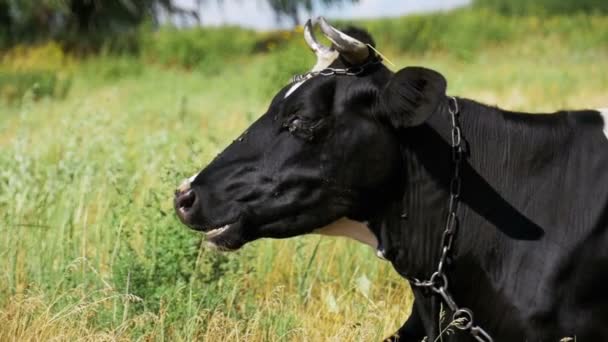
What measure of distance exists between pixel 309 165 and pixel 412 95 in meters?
0.41

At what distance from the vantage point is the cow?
3225 mm

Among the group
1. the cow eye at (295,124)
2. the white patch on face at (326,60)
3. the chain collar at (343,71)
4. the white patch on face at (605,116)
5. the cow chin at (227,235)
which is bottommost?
the cow chin at (227,235)

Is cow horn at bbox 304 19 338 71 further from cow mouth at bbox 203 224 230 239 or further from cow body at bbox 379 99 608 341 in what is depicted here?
cow mouth at bbox 203 224 230 239

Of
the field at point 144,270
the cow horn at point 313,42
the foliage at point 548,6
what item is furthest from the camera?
the foliage at point 548,6

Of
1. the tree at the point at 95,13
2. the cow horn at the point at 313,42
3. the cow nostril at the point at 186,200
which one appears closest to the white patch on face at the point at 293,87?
the cow horn at the point at 313,42

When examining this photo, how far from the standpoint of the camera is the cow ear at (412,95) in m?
3.08

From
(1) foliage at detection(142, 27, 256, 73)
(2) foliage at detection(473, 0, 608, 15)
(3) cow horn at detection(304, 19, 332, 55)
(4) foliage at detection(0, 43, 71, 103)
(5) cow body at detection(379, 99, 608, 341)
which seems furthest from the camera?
(2) foliage at detection(473, 0, 608, 15)

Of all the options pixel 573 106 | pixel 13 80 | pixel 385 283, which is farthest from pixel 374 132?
pixel 13 80

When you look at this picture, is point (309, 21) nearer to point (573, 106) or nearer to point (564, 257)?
point (564, 257)

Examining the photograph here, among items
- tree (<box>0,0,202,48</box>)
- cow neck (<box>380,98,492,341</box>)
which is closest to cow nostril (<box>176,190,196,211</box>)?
cow neck (<box>380,98,492,341</box>)

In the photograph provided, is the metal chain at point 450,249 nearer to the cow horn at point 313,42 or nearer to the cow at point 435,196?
the cow at point 435,196

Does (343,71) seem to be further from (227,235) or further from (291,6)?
(291,6)

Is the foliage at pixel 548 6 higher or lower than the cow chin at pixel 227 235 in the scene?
higher

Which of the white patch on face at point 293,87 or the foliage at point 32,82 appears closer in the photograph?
the white patch on face at point 293,87
